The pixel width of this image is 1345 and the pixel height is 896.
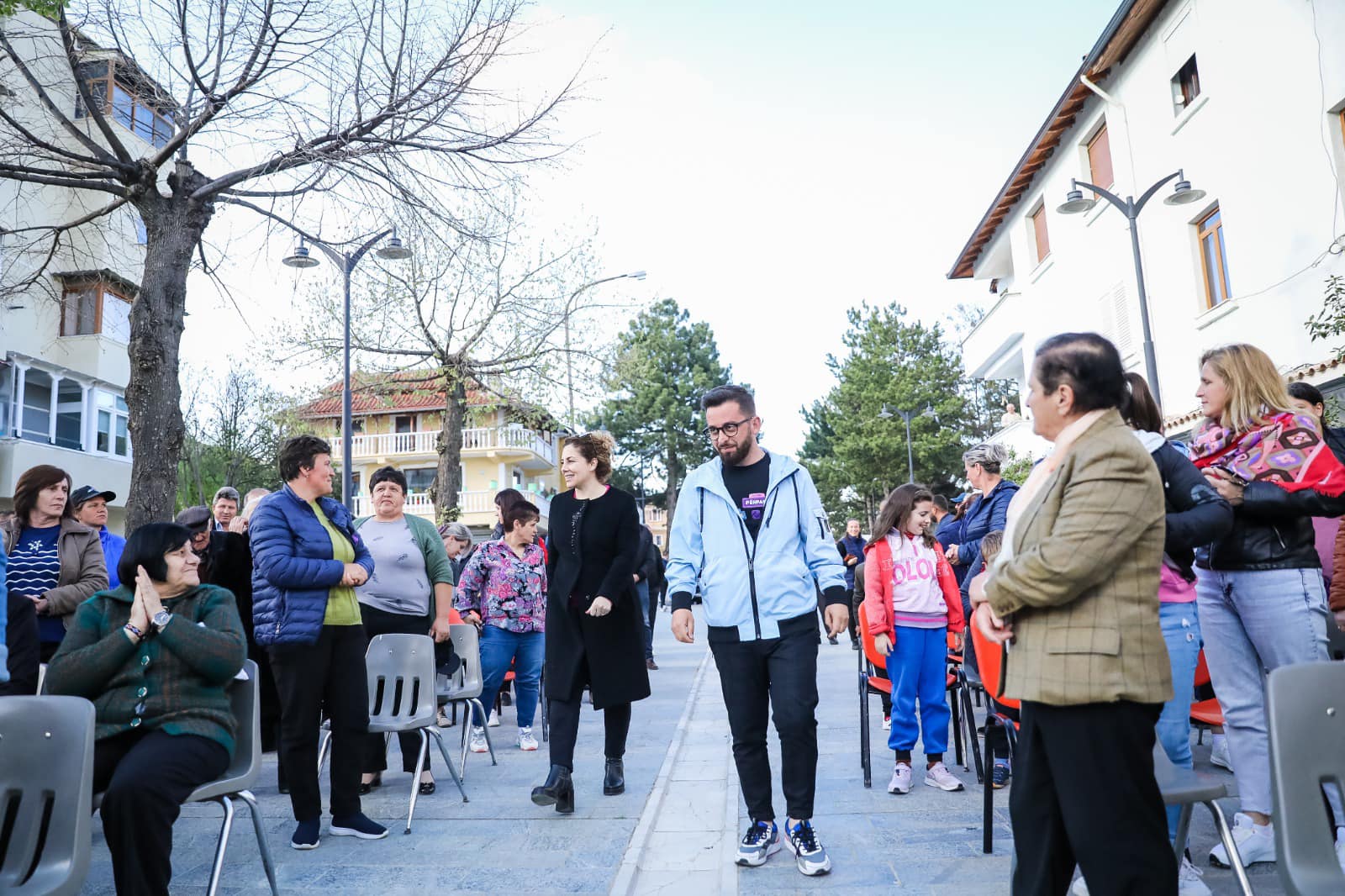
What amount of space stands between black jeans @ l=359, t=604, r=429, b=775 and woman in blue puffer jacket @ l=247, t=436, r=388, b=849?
3.58ft

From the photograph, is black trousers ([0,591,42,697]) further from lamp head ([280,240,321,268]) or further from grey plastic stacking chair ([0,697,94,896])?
lamp head ([280,240,321,268])

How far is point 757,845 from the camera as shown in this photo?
4574mm

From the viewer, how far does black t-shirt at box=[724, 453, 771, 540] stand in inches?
191

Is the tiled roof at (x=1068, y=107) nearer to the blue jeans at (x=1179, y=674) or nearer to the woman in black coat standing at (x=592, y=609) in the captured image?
the woman in black coat standing at (x=592, y=609)

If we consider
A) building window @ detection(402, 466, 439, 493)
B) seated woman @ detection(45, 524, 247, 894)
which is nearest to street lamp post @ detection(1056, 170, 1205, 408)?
seated woman @ detection(45, 524, 247, 894)

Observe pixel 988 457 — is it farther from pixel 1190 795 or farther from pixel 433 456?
pixel 433 456

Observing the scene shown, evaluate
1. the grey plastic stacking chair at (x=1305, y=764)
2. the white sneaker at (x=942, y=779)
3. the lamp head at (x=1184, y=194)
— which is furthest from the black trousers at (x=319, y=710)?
the lamp head at (x=1184, y=194)

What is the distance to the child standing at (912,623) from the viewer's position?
6.14m

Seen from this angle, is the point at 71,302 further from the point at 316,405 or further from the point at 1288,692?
the point at 1288,692

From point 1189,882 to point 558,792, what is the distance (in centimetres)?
322

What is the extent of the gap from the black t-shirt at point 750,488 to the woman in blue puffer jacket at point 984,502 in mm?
1612

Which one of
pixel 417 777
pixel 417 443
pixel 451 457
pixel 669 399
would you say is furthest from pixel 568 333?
pixel 669 399

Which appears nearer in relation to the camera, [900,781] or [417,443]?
[900,781]

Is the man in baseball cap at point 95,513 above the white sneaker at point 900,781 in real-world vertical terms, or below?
above
